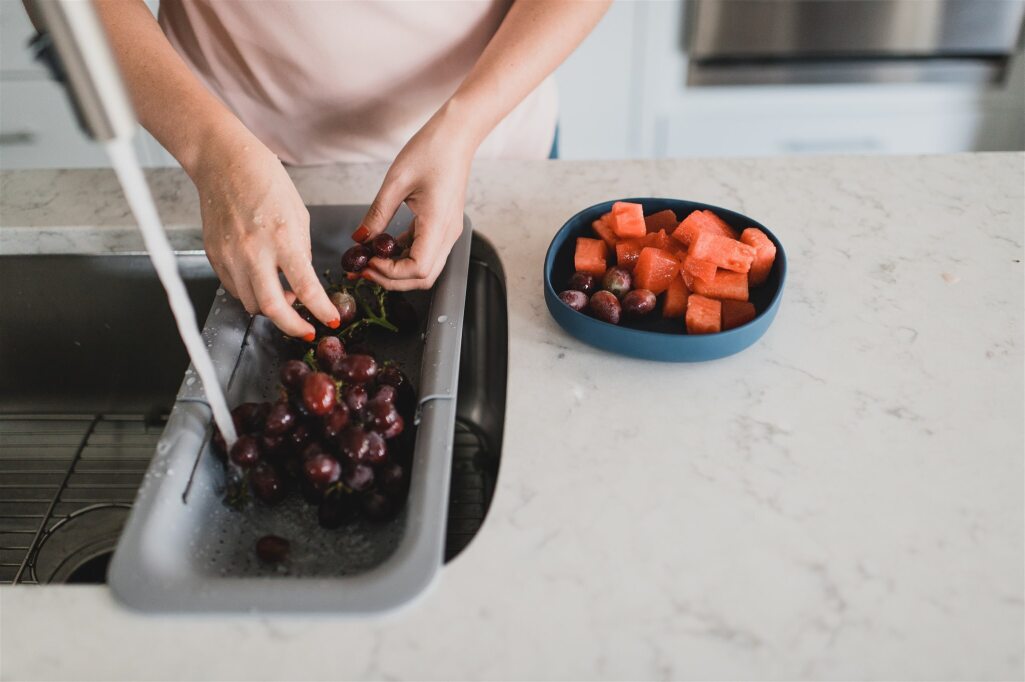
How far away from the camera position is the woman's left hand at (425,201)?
0.88 m

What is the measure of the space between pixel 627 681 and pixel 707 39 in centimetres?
192

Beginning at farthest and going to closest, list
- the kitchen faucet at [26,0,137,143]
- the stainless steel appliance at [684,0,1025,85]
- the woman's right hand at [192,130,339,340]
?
the stainless steel appliance at [684,0,1025,85]
the woman's right hand at [192,130,339,340]
the kitchen faucet at [26,0,137,143]

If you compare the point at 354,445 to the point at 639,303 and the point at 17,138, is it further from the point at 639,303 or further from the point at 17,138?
the point at 17,138

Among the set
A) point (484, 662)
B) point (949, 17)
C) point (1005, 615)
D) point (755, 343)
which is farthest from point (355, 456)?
point (949, 17)

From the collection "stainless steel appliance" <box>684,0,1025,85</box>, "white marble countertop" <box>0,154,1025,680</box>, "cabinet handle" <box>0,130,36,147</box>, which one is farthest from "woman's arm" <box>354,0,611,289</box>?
"cabinet handle" <box>0,130,36,147</box>

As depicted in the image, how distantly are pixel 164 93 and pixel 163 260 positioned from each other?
42 centimetres

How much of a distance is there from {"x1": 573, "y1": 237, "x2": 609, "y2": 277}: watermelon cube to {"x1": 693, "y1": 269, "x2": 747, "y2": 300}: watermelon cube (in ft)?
0.37

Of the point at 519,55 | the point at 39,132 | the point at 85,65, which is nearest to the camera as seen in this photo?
the point at 85,65

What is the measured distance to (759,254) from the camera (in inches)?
34.1

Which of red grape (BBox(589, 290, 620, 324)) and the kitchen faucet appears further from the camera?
red grape (BBox(589, 290, 620, 324))

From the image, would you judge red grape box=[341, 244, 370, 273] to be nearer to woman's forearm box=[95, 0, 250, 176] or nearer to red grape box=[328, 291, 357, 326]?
red grape box=[328, 291, 357, 326]

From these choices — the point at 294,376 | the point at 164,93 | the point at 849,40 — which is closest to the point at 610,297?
the point at 294,376

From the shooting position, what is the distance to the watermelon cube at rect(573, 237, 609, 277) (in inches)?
35.6

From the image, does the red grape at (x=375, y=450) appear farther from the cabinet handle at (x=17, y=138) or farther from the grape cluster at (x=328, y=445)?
the cabinet handle at (x=17, y=138)
